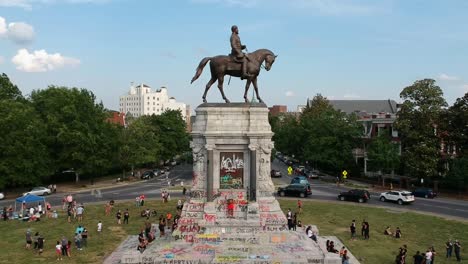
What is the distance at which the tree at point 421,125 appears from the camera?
58.5m

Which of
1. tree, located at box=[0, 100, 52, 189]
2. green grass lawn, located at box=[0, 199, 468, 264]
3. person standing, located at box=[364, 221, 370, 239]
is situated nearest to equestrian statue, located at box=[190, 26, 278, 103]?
person standing, located at box=[364, 221, 370, 239]

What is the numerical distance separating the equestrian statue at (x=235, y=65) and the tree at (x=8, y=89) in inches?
1886

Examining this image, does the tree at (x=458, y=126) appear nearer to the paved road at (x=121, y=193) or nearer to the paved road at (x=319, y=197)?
the paved road at (x=319, y=197)

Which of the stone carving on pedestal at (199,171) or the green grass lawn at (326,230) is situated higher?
the stone carving on pedestal at (199,171)

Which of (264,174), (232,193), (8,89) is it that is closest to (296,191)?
(264,174)

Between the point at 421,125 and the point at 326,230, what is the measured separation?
31.1 metres

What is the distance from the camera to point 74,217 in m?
42.3

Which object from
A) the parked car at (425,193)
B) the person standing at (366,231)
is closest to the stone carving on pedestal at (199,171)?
the person standing at (366,231)

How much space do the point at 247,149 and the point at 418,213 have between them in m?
24.3

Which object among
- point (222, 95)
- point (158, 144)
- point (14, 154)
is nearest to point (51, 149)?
point (14, 154)

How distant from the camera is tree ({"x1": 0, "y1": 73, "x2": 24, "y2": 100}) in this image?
66.7m

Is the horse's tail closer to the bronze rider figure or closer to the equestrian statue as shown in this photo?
the equestrian statue

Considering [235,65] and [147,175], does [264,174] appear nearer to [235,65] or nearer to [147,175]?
[235,65]

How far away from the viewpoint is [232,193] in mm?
30891
